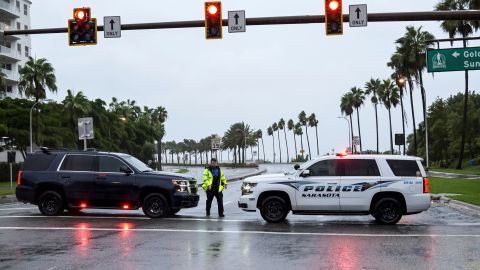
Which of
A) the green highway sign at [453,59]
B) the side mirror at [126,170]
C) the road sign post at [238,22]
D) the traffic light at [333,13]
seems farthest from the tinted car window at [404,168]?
the side mirror at [126,170]

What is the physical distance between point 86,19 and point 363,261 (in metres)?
12.2

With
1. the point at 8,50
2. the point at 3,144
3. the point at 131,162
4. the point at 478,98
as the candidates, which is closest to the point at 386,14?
the point at 131,162

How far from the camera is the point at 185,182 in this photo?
673 inches

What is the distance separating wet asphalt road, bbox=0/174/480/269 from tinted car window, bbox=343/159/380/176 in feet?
4.58

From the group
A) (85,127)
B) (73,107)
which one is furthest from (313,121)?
(85,127)

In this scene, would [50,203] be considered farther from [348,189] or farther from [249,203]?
[348,189]

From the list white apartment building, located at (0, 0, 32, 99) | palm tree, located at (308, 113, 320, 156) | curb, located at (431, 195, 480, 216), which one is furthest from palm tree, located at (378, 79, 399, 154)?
palm tree, located at (308, 113, 320, 156)

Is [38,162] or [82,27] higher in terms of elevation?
[82,27]

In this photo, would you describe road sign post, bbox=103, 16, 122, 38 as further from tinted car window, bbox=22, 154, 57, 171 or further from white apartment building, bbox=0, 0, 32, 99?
white apartment building, bbox=0, 0, 32, 99

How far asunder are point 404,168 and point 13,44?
81.7 m

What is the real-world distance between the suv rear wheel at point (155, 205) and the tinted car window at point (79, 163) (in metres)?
2.05

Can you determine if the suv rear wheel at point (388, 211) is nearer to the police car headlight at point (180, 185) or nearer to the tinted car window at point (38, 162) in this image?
the police car headlight at point (180, 185)

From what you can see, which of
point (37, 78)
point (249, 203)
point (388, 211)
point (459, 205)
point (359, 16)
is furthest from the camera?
point (37, 78)

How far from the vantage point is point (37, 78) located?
5697 centimetres
